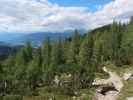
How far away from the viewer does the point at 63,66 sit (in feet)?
439

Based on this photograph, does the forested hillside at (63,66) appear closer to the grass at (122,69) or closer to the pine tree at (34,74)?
the pine tree at (34,74)

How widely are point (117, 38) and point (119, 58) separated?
16149 millimetres

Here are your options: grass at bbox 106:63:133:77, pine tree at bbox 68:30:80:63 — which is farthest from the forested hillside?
grass at bbox 106:63:133:77

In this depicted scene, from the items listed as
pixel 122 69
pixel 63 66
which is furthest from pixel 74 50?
pixel 122 69

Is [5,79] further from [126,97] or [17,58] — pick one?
[126,97]

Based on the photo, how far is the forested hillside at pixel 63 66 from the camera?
112 m

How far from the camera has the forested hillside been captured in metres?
112

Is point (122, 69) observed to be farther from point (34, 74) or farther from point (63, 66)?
point (34, 74)

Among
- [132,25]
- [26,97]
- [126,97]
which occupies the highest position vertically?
[132,25]

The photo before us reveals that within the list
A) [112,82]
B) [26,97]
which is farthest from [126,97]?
[26,97]

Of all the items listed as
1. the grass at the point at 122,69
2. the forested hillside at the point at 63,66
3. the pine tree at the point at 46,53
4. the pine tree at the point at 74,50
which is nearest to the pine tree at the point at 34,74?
the forested hillside at the point at 63,66

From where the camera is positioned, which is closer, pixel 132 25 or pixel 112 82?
pixel 112 82

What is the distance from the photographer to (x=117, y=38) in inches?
5610

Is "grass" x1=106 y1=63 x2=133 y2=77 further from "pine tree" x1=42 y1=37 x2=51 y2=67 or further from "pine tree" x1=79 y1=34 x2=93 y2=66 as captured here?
"pine tree" x1=42 y1=37 x2=51 y2=67
